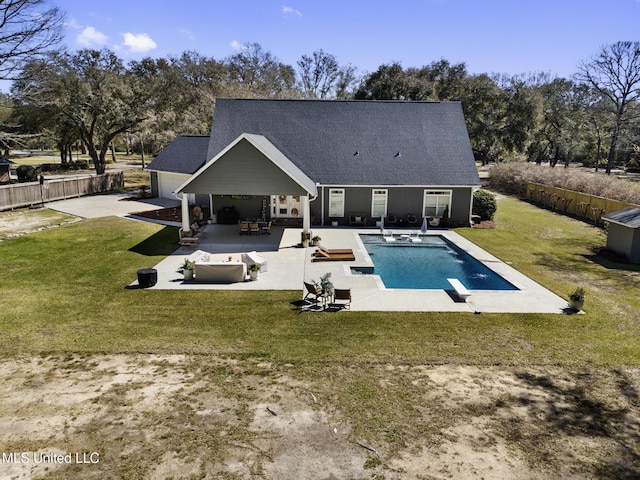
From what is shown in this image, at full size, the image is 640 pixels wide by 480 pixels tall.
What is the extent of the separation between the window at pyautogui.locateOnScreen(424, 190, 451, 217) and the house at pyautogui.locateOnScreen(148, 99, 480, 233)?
6 centimetres

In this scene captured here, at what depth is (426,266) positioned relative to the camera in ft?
63.4

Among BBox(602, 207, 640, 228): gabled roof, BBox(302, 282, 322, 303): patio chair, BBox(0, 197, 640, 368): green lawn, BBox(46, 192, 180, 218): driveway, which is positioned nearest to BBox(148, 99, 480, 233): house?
BBox(46, 192, 180, 218): driveway

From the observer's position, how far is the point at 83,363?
1076cm

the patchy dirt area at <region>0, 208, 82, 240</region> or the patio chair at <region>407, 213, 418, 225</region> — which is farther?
the patio chair at <region>407, 213, 418, 225</region>

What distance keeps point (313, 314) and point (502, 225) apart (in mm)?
18006

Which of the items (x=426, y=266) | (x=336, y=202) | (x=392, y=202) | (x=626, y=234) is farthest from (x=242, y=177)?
(x=626, y=234)

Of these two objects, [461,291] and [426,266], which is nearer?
[461,291]

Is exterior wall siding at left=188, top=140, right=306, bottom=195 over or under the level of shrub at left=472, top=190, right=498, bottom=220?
over

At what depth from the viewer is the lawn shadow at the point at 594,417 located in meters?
7.64

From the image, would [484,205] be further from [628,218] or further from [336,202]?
[336,202]

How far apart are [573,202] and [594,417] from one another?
26.0 metres

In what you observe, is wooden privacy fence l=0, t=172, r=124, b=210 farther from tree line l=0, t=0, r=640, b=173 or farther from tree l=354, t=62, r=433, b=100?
tree l=354, t=62, r=433, b=100

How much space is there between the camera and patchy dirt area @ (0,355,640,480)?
740cm

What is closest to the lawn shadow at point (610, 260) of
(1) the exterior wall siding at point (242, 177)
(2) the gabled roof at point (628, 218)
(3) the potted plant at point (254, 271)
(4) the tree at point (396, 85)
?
(2) the gabled roof at point (628, 218)
